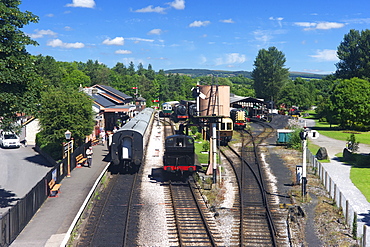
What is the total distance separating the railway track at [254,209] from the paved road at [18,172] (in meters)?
11.6

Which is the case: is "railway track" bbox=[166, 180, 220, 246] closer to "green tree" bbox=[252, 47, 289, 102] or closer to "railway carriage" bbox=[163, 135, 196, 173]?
"railway carriage" bbox=[163, 135, 196, 173]

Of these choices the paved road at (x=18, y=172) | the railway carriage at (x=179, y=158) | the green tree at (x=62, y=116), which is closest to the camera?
the paved road at (x=18, y=172)

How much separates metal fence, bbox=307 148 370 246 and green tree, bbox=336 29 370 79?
58490mm

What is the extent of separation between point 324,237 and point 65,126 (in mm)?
21690

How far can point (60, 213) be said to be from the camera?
58.4ft

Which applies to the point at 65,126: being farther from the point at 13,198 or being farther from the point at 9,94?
the point at 9,94

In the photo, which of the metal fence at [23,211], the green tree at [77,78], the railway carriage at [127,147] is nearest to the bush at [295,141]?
the railway carriage at [127,147]

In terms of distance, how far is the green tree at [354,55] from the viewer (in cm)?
8212

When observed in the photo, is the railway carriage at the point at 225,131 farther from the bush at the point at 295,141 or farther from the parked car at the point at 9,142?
the parked car at the point at 9,142

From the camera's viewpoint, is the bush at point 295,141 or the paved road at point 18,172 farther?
the bush at point 295,141

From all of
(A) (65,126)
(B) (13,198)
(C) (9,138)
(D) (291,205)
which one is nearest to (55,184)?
(B) (13,198)

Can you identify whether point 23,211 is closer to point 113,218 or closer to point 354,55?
point 113,218

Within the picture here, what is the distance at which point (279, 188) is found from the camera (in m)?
23.5

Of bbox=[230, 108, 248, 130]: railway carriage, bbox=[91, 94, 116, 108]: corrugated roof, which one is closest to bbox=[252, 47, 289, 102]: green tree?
bbox=[230, 108, 248, 130]: railway carriage
